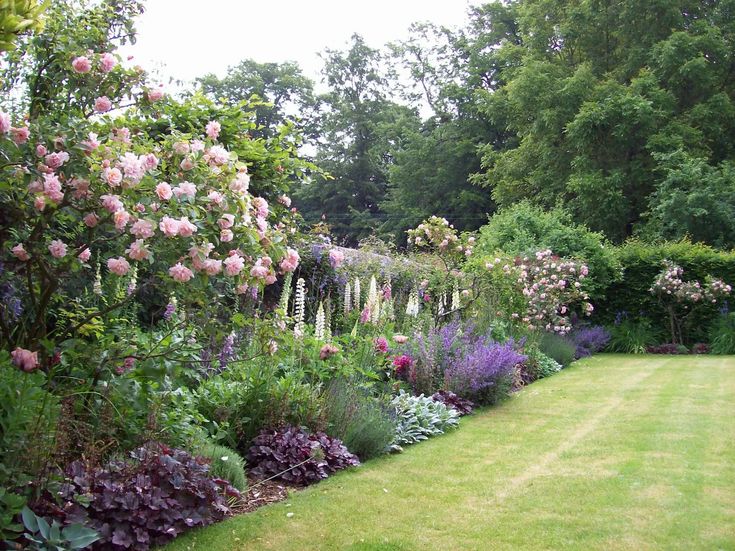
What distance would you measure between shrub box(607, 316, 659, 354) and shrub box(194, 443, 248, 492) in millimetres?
11835

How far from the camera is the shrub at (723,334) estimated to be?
1345cm

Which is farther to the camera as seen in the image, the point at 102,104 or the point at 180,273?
the point at 102,104

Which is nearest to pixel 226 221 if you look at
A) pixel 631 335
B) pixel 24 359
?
pixel 24 359

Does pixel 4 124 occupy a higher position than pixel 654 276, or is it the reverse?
pixel 4 124

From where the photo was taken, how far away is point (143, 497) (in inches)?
124

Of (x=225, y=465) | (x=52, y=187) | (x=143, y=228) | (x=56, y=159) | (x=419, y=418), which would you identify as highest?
(x=56, y=159)

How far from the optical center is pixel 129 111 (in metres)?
4.46

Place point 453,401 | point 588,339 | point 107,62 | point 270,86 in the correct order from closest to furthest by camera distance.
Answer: point 107,62 < point 453,401 < point 588,339 < point 270,86

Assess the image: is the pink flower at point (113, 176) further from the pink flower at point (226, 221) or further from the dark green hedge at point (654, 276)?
the dark green hedge at point (654, 276)

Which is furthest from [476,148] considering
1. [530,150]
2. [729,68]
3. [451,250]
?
[451,250]

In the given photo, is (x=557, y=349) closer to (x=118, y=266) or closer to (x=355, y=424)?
(x=355, y=424)

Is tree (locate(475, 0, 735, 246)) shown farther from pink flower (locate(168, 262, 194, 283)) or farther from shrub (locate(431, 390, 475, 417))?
pink flower (locate(168, 262, 194, 283))

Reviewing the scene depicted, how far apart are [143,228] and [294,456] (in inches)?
87.2

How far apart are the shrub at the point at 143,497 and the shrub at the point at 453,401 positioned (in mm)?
3538
